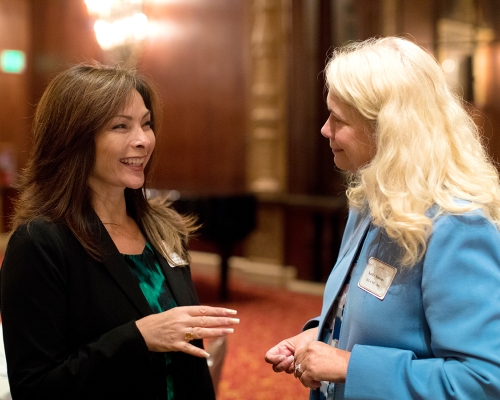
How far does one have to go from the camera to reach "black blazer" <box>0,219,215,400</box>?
5.08ft

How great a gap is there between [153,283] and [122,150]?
0.43 m

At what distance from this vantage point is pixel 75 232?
1665 millimetres

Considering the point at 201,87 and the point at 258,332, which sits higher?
the point at 201,87

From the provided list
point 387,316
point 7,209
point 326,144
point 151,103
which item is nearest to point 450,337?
point 387,316

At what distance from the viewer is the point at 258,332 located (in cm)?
532

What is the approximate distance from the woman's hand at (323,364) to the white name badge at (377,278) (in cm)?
17

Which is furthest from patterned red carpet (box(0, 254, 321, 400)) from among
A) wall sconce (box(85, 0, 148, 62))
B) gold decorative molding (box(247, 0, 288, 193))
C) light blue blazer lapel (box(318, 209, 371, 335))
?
wall sconce (box(85, 0, 148, 62))

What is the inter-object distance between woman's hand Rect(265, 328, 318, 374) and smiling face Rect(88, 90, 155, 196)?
0.66 metres

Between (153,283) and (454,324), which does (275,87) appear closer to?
(153,283)

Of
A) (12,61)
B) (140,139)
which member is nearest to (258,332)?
(140,139)

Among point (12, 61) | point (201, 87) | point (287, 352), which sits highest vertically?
point (12, 61)

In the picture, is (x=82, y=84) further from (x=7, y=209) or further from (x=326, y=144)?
(x=7, y=209)

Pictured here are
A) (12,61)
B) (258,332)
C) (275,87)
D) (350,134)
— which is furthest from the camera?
(12,61)

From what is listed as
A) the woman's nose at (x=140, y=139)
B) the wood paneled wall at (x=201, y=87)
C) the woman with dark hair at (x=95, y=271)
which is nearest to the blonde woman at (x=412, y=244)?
the woman with dark hair at (x=95, y=271)
